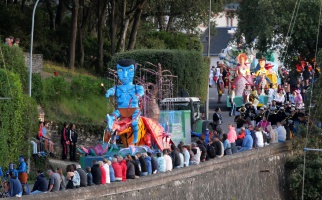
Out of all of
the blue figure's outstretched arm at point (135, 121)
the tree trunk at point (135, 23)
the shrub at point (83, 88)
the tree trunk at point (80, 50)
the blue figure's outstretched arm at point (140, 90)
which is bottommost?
the blue figure's outstretched arm at point (135, 121)

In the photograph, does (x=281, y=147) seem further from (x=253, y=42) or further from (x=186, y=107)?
(x=253, y=42)

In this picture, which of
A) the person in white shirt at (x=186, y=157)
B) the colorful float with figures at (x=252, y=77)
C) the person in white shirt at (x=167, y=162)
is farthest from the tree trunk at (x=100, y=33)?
the person in white shirt at (x=167, y=162)

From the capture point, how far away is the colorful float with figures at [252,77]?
52791 millimetres

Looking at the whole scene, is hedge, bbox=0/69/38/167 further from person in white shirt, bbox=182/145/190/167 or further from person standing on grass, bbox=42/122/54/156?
person in white shirt, bbox=182/145/190/167

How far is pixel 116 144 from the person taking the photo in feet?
114

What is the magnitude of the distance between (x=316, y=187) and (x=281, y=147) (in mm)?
1789

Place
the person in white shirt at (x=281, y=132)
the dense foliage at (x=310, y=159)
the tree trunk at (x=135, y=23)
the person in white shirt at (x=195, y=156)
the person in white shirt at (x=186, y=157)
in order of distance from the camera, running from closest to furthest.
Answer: the person in white shirt at (x=186, y=157) → the person in white shirt at (x=195, y=156) → the dense foliage at (x=310, y=159) → the person in white shirt at (x=281, y=132) → the tree trunk at (x=135, y=23)

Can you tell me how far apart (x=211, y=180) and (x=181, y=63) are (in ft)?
63.0

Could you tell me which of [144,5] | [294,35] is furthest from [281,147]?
[144,5]

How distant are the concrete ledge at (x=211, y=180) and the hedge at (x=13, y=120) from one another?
21.2ft

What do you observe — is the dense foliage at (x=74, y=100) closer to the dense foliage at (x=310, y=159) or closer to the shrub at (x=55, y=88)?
the shrub at (x=55, y=88)

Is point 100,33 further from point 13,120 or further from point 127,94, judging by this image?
point 127,94

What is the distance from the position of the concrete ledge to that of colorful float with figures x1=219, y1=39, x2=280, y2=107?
1355 centimetres

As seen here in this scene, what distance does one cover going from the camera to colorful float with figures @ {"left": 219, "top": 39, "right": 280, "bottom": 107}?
52791 millimetres
